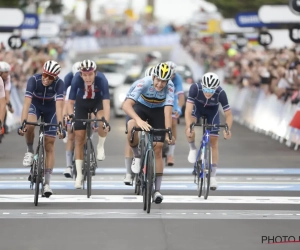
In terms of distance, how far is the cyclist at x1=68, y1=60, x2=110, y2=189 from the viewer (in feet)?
51.1

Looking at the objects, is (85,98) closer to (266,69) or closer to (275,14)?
(275,14)

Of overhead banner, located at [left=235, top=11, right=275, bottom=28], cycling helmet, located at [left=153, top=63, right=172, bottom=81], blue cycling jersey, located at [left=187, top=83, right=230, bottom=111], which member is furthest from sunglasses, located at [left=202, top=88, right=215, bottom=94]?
overhead banner, located at [left=235, top=11, right=275, bottom=28]

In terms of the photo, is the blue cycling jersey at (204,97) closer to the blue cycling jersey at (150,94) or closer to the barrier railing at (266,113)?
Answer: the blue cycling jersey at (150,94)

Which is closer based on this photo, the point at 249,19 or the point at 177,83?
the point at 177,83

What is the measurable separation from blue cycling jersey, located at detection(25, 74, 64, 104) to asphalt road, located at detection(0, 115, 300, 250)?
135 cm

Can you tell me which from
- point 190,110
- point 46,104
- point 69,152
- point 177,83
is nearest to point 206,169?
point 190,110

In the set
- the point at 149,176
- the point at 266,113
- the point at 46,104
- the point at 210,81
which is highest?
the point at 210,81

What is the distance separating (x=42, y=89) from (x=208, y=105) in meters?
2.42

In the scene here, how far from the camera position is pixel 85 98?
16109 millimetres

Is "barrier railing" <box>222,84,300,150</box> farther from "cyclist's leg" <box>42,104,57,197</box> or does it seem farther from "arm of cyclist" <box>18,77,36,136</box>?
"arm of cyclist" <box>18,77,36,136</box>

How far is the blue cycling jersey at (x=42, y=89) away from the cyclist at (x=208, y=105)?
1847 mm
